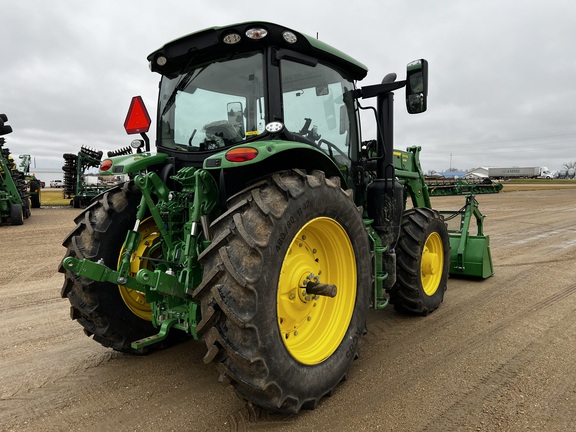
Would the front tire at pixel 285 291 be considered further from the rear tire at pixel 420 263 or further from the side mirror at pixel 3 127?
the side mirror at pixel 3 127

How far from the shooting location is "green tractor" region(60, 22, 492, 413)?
2.38 meters

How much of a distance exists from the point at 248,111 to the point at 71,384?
2402 mm

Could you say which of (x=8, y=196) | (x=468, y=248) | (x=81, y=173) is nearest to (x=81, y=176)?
(x=81, y=173)

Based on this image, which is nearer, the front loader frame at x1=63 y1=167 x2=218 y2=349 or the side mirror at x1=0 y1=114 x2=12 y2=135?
the front loader frame at x1=63 y1=167 x2=218 y2=349

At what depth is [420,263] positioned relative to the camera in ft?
14.8

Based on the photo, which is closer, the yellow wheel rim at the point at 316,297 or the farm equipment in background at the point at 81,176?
the yellow wheel rim at the point at 316,297

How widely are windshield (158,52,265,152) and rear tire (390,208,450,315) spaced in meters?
2.28

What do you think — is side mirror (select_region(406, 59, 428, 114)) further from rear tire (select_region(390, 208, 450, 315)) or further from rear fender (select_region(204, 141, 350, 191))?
rear tire (select_region(390, 208, 450, 315))

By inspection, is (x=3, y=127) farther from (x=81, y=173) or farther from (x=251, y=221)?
(x=251, y=221)

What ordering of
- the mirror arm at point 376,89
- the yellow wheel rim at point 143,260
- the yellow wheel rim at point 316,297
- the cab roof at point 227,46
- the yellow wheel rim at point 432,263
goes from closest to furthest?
the yellow wheel rim at point 316,297
the cab roof at point 227,46
the yellow wheel rim at point 143,260
the mirror arm at point 376,89
the yellow wheel rim at point 432,263

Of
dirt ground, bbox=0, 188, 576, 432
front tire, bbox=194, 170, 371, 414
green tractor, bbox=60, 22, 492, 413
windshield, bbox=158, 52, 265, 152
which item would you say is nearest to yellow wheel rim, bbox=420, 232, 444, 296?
dirt ground, bbox=0, 188, 576, 432

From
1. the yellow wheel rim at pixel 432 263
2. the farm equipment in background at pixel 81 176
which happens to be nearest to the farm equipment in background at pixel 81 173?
the farm equipment in background at pixel 81 176

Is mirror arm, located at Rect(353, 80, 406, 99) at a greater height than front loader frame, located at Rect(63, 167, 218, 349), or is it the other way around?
mirror arm, located at Rect(353, 80, 406, 99)

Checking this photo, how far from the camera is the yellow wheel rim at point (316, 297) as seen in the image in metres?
2.85
